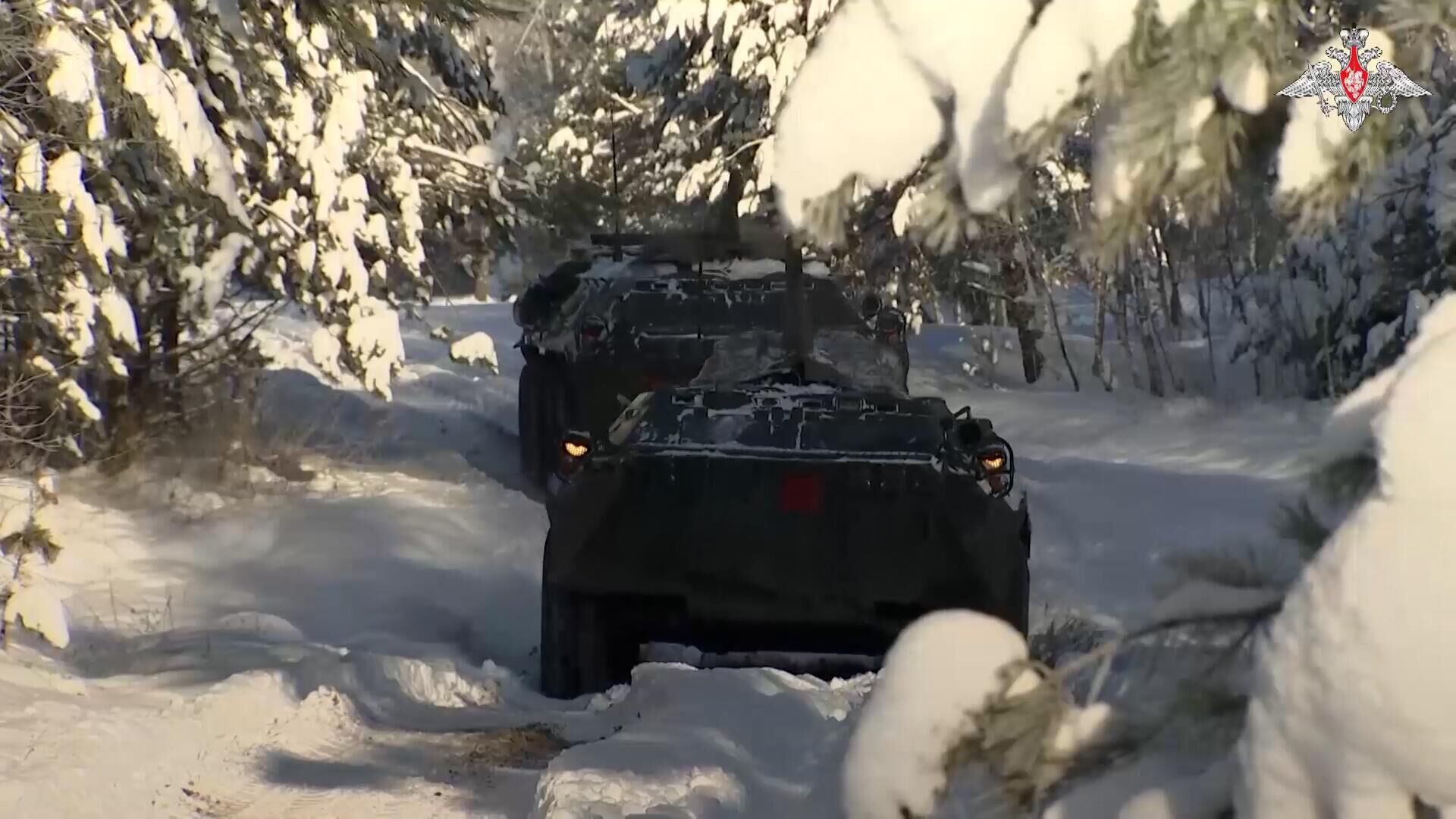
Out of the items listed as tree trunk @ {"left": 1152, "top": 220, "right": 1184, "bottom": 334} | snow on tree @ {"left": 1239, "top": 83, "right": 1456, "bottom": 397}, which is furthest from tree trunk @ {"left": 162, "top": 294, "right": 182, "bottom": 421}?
tree trunk @ {"left": 1152, "top": 220, "right": 1184, "bottom": 334}

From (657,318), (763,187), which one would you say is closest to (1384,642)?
(657,318)

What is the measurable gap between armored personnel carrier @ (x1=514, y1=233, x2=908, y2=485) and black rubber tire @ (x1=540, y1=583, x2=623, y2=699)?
4284mm

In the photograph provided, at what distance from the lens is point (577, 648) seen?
256 inches

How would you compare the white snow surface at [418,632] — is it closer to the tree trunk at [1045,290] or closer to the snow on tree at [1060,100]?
the snow on tree at [1060,100]

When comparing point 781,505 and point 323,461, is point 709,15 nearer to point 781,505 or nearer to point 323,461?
point 323,461

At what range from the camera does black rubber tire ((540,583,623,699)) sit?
20.9 ft

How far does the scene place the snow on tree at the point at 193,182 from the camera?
25.1ft

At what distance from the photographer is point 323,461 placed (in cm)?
1398

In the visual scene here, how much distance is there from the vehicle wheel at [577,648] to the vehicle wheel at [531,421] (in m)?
6.42

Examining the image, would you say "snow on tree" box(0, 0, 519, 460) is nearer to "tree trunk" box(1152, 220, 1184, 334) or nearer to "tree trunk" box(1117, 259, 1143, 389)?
"tree trunk" box(1152, 220, 1184, 334)

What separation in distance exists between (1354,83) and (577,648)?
459 centimetres

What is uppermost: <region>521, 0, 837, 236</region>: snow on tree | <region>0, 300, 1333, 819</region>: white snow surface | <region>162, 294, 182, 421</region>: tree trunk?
<region>521, 0, 837, 236</region>: snow on tree

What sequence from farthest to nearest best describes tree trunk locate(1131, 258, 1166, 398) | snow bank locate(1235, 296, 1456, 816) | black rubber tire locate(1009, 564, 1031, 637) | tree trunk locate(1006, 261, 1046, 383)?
tree trunk locate(1006, 261, 1046, 383) → tree trunk locate(1131, 258, 1166, 398) → black rubber tire locate(1009, 564, 1031, 637) → snow bank locate(1235, 296, 1456, 816)

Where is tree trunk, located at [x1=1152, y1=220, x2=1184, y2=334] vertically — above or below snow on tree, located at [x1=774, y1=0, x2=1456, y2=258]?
below
